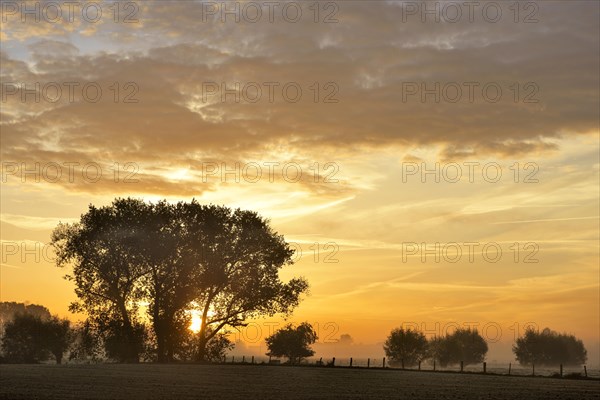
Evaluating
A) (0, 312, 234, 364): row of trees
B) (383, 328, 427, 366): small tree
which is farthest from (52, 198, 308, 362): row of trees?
(383, 328, 427, 366): small tree

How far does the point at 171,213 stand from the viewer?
3735 inches

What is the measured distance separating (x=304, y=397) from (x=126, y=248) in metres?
59.7

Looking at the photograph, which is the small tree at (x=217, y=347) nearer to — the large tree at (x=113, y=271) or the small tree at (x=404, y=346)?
the large tree at (x=113, y=271)

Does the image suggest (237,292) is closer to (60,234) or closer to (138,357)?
(138,357)

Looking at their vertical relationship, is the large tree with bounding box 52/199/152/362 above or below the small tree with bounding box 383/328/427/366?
above

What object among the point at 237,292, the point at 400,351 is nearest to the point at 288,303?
the point at 237,292

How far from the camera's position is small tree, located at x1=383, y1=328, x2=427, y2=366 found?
170 m

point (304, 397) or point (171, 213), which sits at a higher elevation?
point (171, 213)

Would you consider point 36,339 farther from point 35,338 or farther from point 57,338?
point 57,338

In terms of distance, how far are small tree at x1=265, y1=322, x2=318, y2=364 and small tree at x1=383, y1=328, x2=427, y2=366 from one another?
5282 centimetres

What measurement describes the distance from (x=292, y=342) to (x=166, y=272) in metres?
36.1

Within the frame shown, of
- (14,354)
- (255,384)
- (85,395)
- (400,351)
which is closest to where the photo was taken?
(85,395)

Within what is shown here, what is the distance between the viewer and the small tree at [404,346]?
556ft

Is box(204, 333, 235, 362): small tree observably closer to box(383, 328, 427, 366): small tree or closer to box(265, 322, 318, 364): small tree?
box(265, 322, 318, 364): small tree
